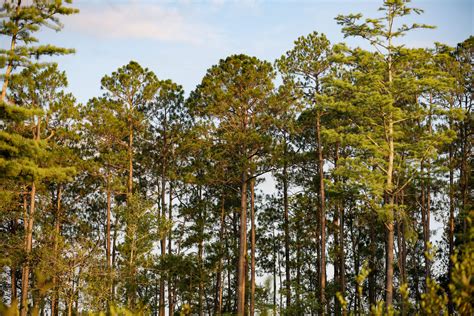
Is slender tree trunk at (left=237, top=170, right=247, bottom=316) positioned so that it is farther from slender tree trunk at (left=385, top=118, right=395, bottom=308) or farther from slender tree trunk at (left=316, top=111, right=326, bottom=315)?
slender tree trunk at (left=385, top=118, right=395, bottom=308)

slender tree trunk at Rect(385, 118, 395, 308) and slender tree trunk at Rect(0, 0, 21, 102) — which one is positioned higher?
slender tree trunk at Rect(0, 0, 21, 102)

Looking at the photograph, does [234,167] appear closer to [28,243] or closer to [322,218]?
[322,218]

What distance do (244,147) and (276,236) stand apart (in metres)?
9.15

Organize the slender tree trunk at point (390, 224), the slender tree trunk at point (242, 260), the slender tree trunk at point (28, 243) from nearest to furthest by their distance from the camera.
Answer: the slender tree trunk at point (390, 224), the slender tree trunk at point (28, 243), the slender tree trunk at point (242, 260)

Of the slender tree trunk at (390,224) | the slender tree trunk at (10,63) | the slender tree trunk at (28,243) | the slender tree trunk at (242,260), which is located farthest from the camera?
the slender tree trunk at (242,260)

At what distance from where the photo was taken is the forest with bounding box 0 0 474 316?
16469 mm

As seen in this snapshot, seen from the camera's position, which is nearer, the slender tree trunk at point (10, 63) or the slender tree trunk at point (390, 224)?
the slender tree trunk at point (10, 63)

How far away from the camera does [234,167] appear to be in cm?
2273

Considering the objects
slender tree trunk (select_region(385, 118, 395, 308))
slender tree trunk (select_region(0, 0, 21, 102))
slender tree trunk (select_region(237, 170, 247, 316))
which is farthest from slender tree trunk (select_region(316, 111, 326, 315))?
slender tree trunk (select_region(0, 0, 21, 102))

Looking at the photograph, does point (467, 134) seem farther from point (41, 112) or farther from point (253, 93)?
point (41, 112)

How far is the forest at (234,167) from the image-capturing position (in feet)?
54.0

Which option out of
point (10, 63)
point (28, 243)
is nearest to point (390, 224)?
point (10, 63)

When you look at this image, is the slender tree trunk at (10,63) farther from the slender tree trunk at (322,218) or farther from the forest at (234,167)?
the slender tree trunk at (322,218)

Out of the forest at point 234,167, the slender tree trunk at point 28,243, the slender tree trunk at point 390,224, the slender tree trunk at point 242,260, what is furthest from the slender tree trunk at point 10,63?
the slender tree trunk at point 390,224
